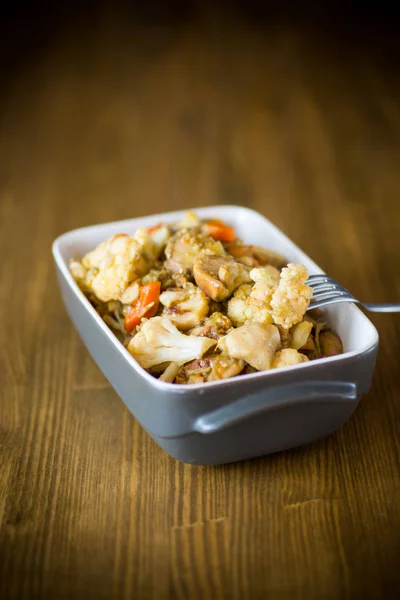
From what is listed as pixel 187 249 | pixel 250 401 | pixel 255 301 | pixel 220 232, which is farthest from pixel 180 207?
pixel 250 401

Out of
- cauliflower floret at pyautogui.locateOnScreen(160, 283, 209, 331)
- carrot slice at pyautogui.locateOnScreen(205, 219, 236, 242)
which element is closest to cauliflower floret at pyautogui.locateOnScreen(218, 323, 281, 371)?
cauliflower floret at pyautogui.locateOnScreen(160, 283, 209, 331)

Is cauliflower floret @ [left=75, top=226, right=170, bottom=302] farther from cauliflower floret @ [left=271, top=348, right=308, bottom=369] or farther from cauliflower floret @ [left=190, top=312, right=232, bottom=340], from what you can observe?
cauliflower floret @ [left=271, top=348, right=308, bottom=369]

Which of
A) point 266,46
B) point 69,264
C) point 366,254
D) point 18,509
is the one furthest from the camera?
point 266,46

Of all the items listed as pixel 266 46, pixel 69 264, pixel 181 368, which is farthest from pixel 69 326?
pixel 266 46

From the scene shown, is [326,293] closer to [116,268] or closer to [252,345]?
[252,345]

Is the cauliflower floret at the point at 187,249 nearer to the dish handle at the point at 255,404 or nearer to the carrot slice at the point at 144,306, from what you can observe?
the carrot slice at the point at 144,306

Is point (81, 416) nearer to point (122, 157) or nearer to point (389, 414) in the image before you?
point (389, 414)

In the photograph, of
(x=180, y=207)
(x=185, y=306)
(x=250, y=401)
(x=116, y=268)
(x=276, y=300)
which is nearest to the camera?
(x=250, y=401)
